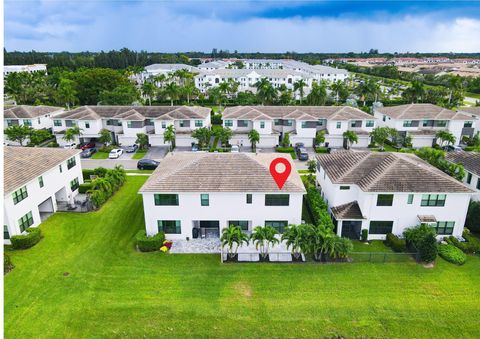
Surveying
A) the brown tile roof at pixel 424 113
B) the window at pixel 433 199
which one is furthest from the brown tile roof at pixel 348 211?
the brown tile roof at pixel 424 113

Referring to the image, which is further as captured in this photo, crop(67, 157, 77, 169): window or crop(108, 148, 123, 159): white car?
crop(108, 148, 123, 159): white car

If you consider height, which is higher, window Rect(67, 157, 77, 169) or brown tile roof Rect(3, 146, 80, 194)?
brown tile roof Rect(3, 146, 80, 194)

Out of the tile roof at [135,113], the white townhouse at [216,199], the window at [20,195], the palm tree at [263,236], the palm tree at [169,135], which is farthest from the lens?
the tile roof at [135,113]

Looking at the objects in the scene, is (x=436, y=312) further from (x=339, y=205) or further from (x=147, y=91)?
(x=147, y=91)

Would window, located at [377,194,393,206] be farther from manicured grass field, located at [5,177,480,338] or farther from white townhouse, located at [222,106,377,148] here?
white townhouse, located at [222,106,377,148]

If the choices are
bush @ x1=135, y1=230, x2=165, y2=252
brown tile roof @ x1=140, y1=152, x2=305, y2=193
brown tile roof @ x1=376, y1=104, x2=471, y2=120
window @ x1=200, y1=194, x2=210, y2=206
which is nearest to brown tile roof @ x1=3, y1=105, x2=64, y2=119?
brown tile roof @ x1=140, y1=152, x2=305, y2=193

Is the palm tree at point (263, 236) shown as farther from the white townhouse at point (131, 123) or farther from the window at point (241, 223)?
the white townhouse at point (131, 123)
